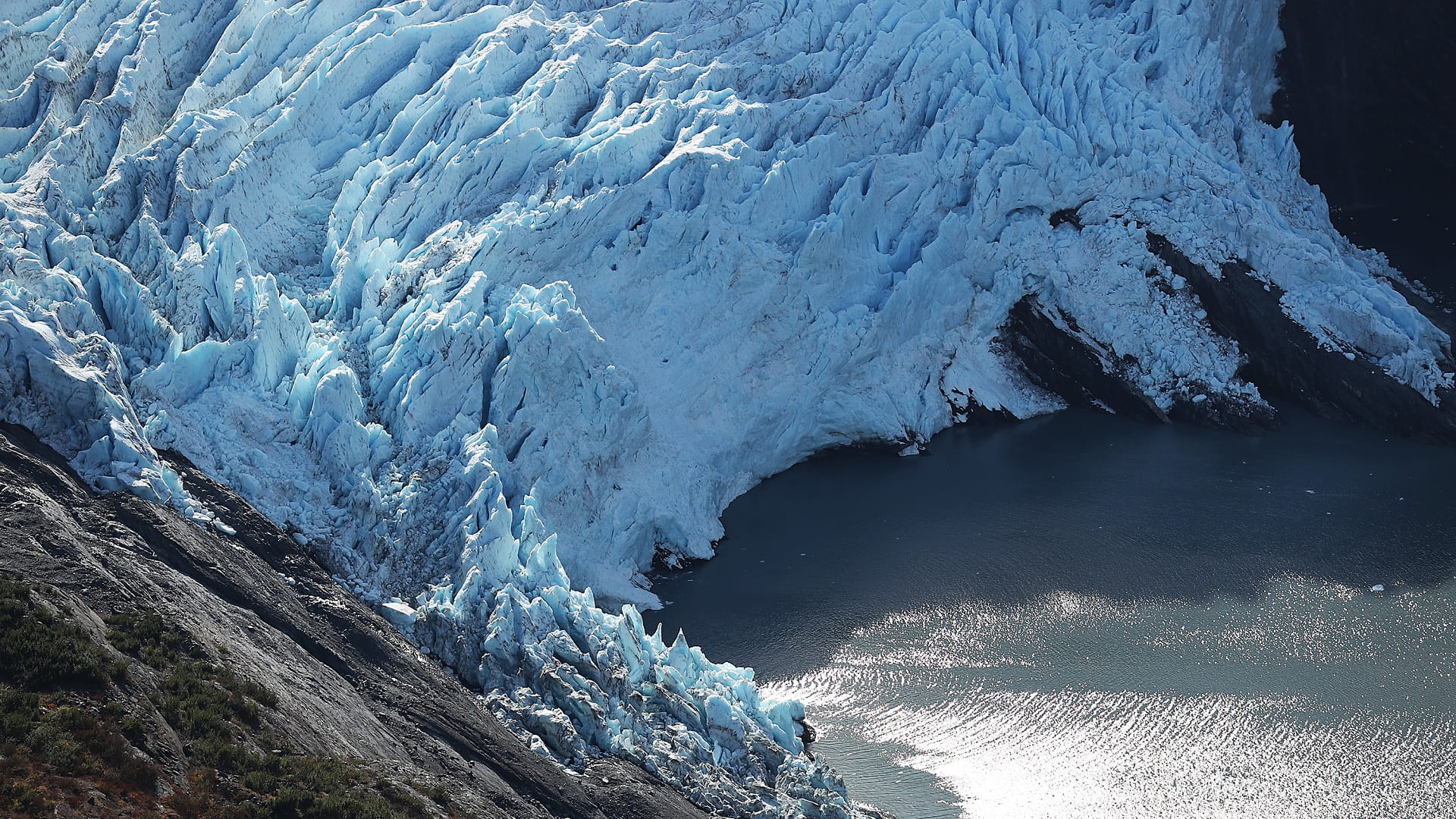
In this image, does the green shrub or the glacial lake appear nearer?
the green shrub

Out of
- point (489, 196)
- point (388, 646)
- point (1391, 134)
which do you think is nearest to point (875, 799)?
point (388, 646)

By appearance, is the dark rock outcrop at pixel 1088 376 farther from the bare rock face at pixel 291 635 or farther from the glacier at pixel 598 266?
the bare rock face at pixel 291 635

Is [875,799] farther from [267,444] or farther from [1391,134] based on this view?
[1391,134]

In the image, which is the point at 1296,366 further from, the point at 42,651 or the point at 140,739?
the point at 42,651

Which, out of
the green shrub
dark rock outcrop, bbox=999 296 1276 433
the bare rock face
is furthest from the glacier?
the green shrub

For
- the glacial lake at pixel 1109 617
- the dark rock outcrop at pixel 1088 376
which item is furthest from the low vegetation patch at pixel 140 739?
the dark rock outcrop at pixel 1088 376

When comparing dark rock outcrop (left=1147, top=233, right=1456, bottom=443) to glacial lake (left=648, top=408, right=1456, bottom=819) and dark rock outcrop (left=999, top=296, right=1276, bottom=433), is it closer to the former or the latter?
→ glacial lake (left=648, top=408, right=1456, bottom=819)
